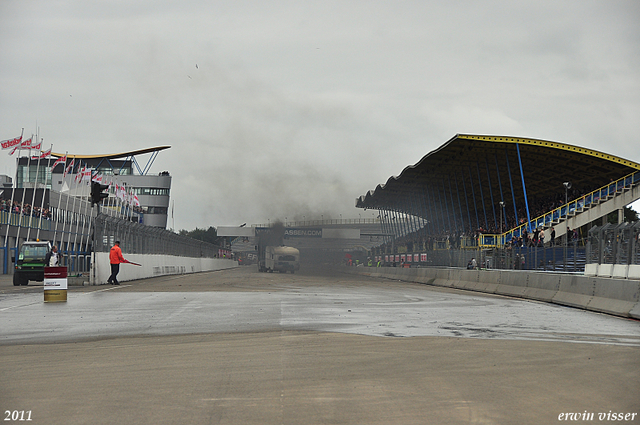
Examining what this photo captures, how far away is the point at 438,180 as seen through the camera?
222 ft

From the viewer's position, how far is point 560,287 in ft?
64.2

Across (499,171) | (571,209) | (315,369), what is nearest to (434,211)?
(499,171)

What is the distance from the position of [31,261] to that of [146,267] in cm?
920

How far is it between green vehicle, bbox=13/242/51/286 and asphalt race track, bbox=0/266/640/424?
20305 mm

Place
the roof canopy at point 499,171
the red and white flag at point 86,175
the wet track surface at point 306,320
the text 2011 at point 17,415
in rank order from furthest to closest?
the red and white flag at point 86,175, the roof canopy at point 499,171, the wet track surface at point 306,320, the text 2011 at point 17,415

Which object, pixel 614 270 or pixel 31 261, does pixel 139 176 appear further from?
pixel 614 270

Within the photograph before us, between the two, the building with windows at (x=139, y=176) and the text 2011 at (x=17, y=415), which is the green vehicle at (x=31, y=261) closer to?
the text 2011 at (x=17, y=415)

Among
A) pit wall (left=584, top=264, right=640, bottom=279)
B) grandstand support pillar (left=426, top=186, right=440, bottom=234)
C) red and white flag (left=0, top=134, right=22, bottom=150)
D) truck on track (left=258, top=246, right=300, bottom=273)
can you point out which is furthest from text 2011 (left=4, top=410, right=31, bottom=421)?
grandstand support pillar (left=426, top=186, right=440, bottom=234)

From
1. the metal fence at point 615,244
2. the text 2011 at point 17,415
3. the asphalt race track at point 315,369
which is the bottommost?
the text 2011 at point 17,415

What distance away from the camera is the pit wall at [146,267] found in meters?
30.5

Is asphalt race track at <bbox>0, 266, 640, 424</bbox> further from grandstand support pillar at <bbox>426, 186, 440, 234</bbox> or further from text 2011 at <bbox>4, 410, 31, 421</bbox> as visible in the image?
grandstand support pillar at <bbox>426, 186, 440, 234</bbox>

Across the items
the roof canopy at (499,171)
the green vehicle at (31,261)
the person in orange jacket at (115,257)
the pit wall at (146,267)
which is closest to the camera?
the person in orange jacket at (115,257)

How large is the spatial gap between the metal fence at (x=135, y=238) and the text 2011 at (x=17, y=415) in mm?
26005

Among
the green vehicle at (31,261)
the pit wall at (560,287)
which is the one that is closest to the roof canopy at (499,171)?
the pit wall at (560,287)
